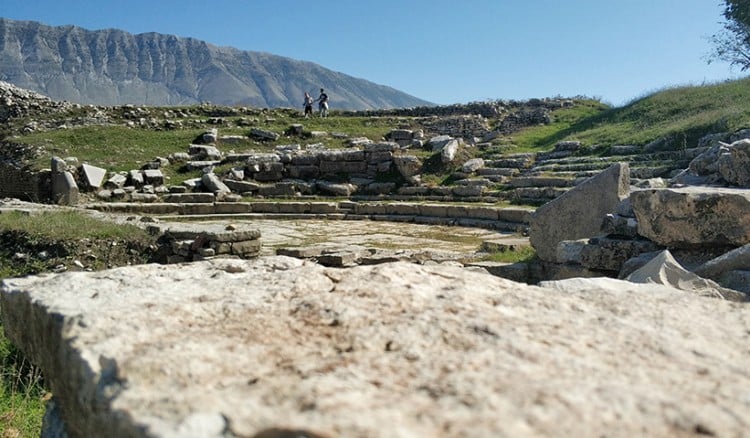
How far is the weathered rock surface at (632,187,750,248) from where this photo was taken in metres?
4.39

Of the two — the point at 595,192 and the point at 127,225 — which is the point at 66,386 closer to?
the point at 595,192

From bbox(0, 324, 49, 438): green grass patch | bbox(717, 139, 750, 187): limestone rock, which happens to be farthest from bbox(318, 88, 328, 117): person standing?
bbox(0, 324, 49, 438): green grass patch

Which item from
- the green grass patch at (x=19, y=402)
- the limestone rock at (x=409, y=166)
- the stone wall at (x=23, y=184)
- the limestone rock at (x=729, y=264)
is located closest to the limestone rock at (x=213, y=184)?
the stone wall at (x=23, y=184)

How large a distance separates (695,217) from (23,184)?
1733 cm

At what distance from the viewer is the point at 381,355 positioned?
4.62 feet

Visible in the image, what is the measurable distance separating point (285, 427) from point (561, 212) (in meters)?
6.84

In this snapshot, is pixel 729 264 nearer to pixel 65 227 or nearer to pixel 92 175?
pixel 65 227

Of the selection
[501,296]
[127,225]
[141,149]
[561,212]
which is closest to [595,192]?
[561,212]

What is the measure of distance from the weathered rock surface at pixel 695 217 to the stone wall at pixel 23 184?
50.9 ft

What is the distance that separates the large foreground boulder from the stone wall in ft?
52.2

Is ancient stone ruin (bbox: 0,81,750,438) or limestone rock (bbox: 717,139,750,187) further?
limestone rock (bbox: 717,139,750,187)

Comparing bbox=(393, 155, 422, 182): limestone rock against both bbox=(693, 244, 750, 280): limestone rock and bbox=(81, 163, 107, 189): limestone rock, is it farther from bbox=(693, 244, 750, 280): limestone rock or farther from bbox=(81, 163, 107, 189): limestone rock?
bbox=(693, 244, 750, 280): limestone rock

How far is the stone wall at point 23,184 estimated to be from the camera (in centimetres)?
1605

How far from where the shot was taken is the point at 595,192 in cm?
716
